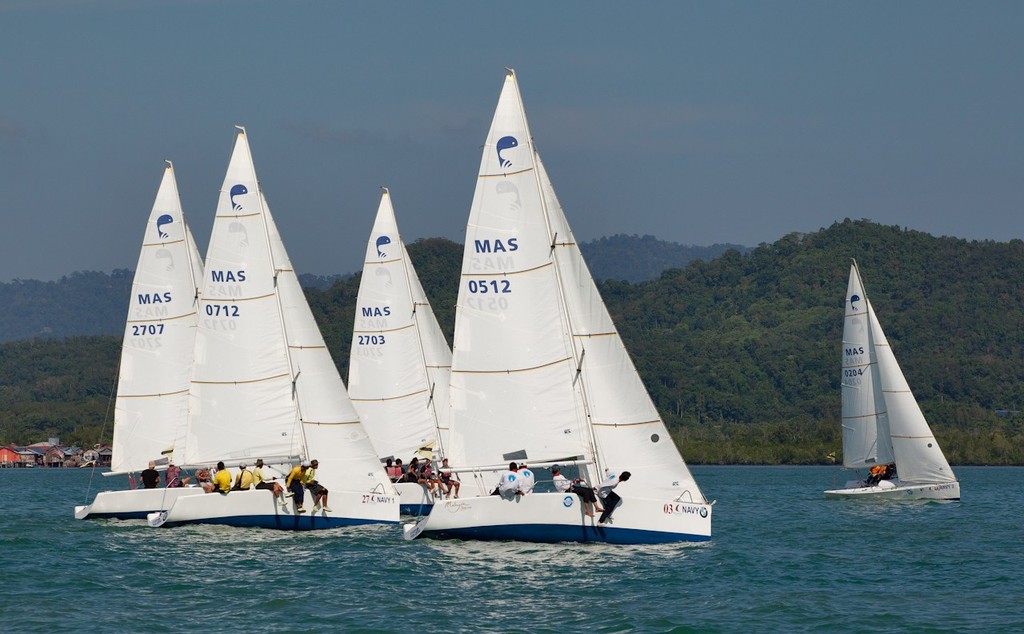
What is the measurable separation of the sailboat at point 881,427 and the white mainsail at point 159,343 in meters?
21.8

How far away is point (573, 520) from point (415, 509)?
1173 centimetres

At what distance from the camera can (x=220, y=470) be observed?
108ft

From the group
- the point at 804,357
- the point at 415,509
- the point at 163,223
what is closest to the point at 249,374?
the point at 415,509

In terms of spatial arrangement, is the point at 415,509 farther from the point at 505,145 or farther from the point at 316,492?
the point at 505,145

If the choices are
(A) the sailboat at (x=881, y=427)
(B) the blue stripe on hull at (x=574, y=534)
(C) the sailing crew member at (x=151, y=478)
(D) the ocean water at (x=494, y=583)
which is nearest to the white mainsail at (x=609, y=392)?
(B) the blue stripe on hull at (x=574, y=534)

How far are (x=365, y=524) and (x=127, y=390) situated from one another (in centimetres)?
954

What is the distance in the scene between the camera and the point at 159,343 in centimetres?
3919

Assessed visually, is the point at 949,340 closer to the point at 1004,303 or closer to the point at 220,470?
the point at 1004,303

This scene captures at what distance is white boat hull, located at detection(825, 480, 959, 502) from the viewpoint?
4962 centimetres

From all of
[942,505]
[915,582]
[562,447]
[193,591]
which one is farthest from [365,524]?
[942,505]

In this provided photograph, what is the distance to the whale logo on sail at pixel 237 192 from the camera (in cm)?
3475

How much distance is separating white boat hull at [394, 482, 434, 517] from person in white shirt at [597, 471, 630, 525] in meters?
11.4

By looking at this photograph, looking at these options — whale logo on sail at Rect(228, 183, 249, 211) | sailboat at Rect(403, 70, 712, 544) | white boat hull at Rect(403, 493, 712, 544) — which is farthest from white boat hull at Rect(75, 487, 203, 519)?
white boat hull at Rect(403, 493, 712, 544)

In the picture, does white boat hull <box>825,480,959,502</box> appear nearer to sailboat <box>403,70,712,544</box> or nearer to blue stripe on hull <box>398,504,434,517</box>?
blue stripe on hull <box>398,504,434,517</box>
